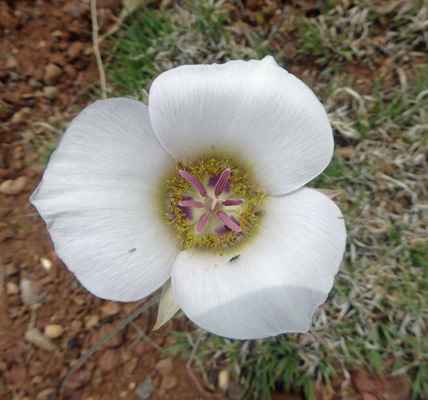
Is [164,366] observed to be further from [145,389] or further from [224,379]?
[224,379]

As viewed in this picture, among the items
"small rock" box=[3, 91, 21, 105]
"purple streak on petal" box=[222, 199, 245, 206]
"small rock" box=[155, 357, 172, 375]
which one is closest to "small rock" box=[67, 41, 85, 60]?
"small rock" box=[3, 91, 21, 105]

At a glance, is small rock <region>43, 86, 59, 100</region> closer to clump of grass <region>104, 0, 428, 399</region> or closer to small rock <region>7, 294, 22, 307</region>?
clump of grass <region>104, 0, 428, 399</region>

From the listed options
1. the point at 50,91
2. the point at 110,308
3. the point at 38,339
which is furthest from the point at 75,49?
the point at 38,339

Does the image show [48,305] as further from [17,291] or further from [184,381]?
[184,381]

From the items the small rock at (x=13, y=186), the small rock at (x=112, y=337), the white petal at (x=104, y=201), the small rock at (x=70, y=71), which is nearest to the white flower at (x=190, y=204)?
the white petal at (x=104, y=201)

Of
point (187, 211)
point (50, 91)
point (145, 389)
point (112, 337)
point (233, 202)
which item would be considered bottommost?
point (145, 389)
